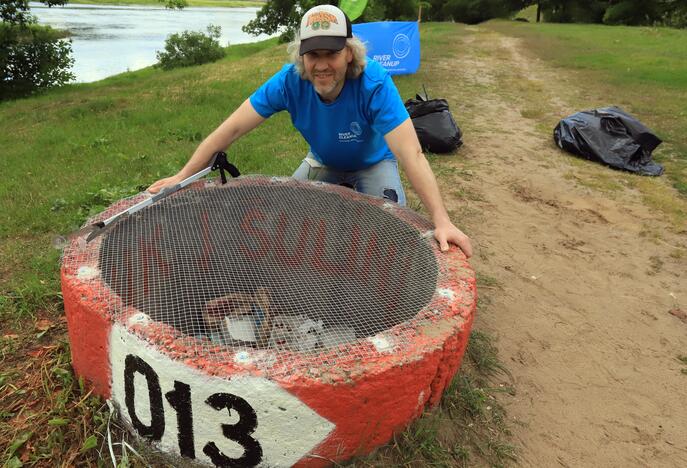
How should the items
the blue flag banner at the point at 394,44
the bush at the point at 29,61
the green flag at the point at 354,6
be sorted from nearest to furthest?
the green flag at the point at 354,6
the blue flag banner at the point at 394,44
the bush at the point at 29,61

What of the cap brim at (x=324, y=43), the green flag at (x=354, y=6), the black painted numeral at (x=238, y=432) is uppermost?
the green flag at (x=354, y=6)

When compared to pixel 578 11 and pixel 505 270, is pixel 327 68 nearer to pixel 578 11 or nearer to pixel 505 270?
pixel 505 270

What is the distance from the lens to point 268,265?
2.35 metres

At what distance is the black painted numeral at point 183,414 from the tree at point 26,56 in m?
12.2

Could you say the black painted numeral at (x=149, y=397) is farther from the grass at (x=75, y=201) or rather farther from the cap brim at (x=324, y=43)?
the cap brim at (x=324, y=43)

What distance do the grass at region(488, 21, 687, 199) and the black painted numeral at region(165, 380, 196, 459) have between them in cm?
488

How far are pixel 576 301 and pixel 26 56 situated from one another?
1326 centimetres

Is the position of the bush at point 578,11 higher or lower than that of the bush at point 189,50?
higher

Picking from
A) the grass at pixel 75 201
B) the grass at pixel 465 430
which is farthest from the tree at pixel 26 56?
the grass at pixel 465 430

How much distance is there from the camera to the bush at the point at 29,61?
1123 cm

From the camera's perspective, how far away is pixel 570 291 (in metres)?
3.00

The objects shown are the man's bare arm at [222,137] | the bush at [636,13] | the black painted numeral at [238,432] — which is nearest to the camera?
the black painted numeral at [238,432]

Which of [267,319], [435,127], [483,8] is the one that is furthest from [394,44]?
[483,8]

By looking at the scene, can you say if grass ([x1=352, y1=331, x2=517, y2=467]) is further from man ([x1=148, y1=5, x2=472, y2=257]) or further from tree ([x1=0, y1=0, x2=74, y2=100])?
tree ([x1=0, y1=0, x2=74, y2=100])
